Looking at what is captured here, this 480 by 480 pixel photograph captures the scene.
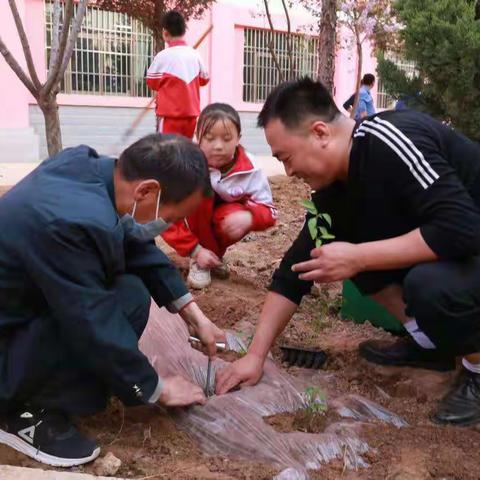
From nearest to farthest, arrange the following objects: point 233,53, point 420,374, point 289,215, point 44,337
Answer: point 44,337 < point 420,374 < point 289,215 < point 233,53

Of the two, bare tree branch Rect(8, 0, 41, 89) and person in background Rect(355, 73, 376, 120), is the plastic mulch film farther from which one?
person in background Rect(355, 73, 376, 120)

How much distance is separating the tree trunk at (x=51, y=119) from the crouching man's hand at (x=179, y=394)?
281cm

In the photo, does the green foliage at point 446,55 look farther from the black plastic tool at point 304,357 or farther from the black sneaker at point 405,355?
the black plastic tool at point 304,357

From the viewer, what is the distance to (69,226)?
171cm

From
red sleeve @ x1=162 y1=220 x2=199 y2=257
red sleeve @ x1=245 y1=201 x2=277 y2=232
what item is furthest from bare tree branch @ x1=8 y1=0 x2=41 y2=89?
red sleeve @ x1=245 y1=201 x2=277 y2=232

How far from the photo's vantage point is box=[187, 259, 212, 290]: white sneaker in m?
3.43

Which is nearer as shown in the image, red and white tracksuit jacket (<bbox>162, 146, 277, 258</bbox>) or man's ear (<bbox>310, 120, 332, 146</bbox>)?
man's ear (<bbox>310, 120, 332, 146</bbox>)

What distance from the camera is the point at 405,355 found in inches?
105

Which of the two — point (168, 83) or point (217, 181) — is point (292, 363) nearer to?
point (217, 181)

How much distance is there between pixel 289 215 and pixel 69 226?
4.12 metres

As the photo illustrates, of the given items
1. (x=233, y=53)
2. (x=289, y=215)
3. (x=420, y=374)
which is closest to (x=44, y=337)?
(x=420, y=374)

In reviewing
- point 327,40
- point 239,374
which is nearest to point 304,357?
point 239,374

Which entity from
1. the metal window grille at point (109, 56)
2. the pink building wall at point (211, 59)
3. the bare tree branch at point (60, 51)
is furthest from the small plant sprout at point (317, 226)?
the metal window grille at point (109, 56)

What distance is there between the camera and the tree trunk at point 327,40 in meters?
6.47
